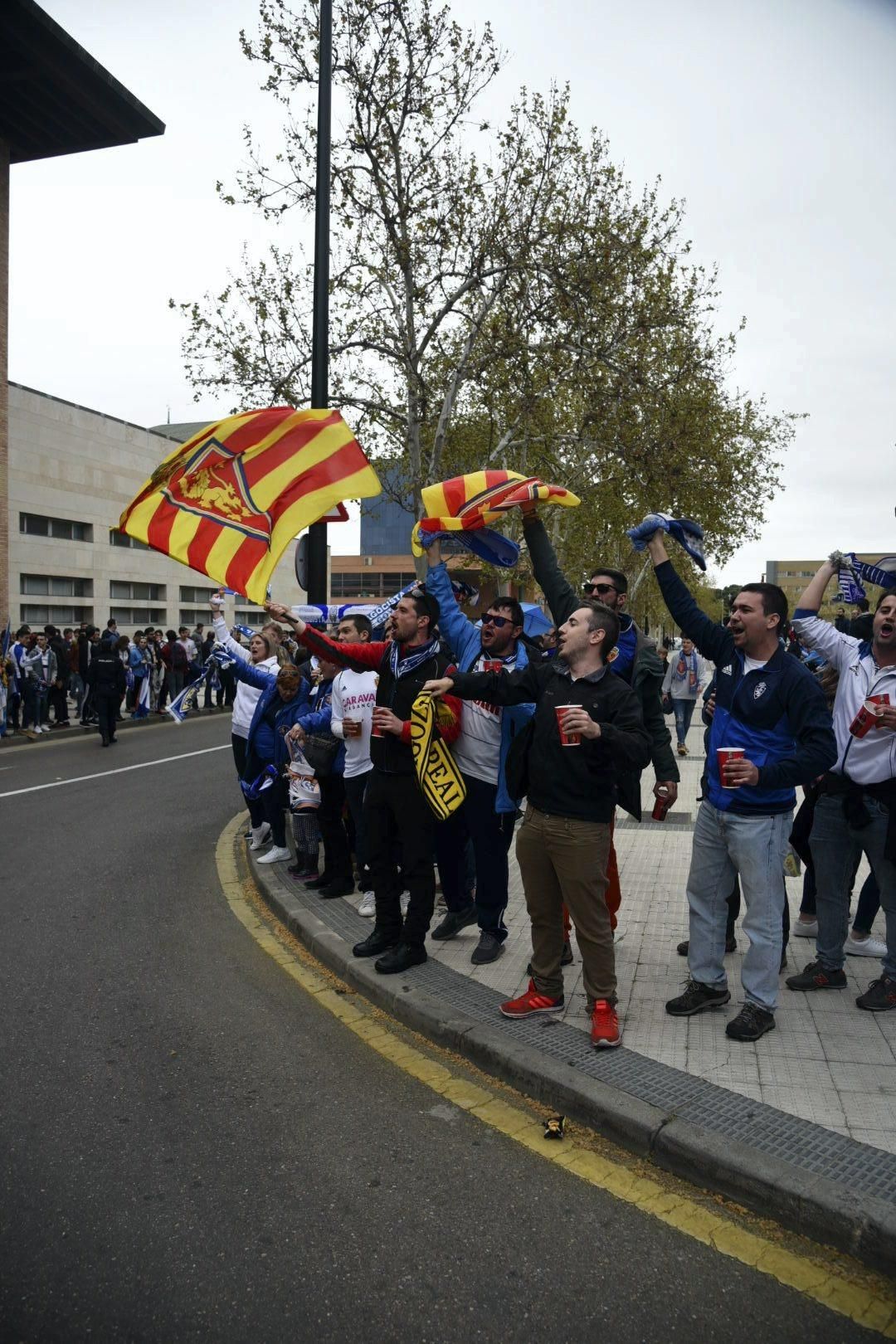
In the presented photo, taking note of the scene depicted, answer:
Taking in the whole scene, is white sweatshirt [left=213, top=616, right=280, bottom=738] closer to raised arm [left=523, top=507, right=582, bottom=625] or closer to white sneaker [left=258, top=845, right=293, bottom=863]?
white sneaker [left=258, top=845, right=293, bottom=863]

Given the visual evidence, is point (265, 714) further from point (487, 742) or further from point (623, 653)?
point (623, 653)

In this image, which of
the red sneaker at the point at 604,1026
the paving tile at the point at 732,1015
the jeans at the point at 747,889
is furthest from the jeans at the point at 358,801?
the jeans at the point at 747,889

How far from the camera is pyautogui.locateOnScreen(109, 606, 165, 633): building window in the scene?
35375 mm

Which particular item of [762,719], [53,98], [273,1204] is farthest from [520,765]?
[53,98]

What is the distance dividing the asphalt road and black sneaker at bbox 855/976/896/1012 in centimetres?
204

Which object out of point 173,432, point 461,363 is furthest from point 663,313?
point 173,432

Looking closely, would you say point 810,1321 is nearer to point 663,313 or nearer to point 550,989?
point 550,989

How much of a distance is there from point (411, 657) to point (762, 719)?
1.96 metres

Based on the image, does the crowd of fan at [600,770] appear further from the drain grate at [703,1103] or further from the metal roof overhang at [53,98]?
the metal roof overhang at [53,98]

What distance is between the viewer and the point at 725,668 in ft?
15.0

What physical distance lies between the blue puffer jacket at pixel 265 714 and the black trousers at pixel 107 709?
9346 millimetres

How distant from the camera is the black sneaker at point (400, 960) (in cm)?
510

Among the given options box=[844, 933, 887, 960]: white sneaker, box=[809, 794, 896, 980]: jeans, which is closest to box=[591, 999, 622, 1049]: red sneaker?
box=[809, 794, 896, 980]: jeans

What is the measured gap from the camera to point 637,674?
4957mm
